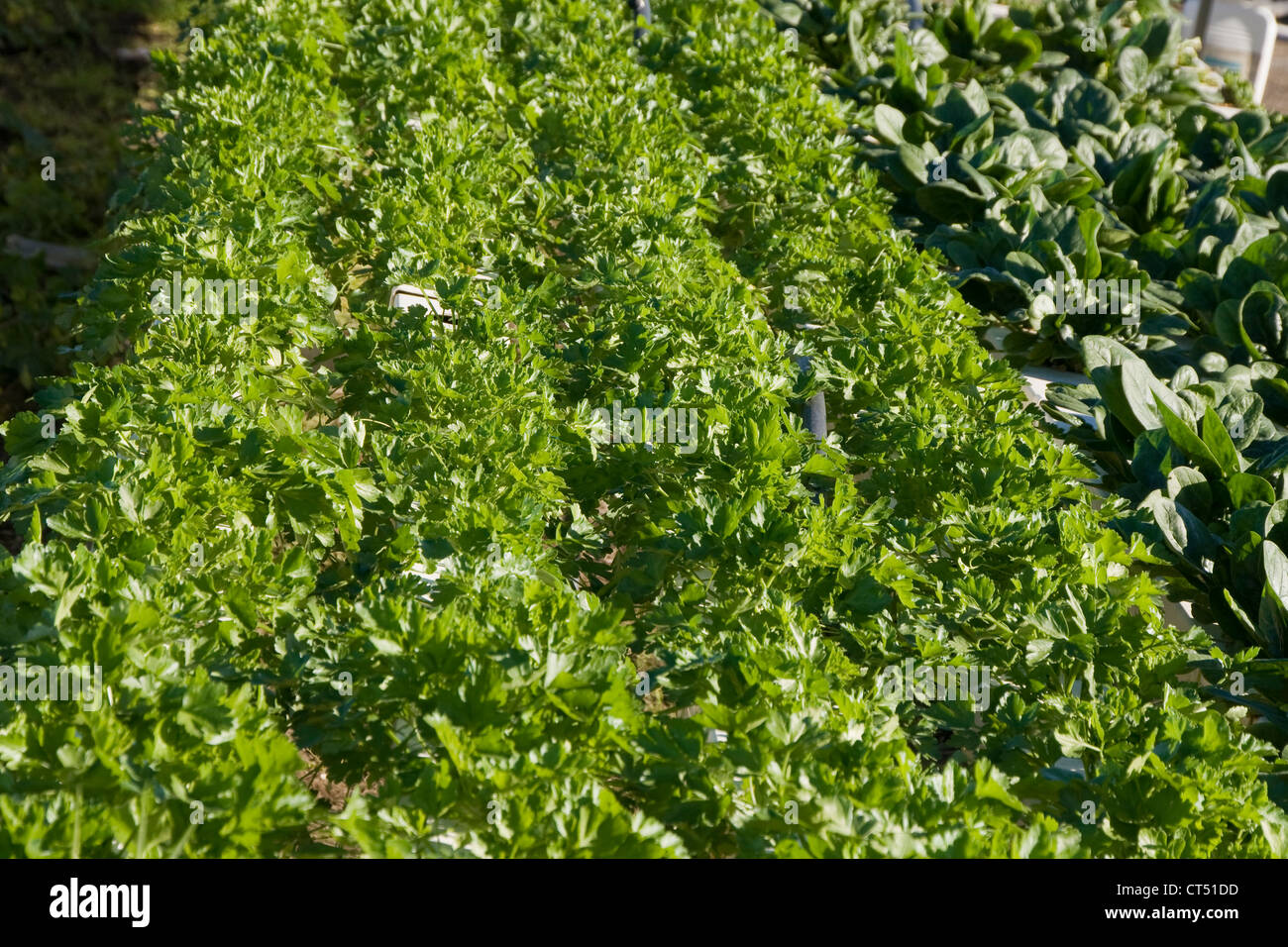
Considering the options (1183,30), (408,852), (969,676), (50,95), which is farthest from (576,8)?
(1183,30)

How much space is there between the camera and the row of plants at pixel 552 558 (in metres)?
1.93

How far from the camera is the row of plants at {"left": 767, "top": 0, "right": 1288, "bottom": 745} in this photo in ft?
11.3

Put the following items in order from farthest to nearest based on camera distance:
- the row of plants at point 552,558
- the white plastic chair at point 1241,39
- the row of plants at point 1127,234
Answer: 1. the white plastic chair at point 1241,39
2. the row of plants at point 1127,234
3. the row of plants at point 552,558

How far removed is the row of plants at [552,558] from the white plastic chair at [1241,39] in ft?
26.4

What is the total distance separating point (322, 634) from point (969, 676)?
1.37 m

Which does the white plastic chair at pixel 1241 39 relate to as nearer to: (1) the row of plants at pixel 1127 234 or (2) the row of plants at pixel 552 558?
(1) the row of plants at pixel 1127 234

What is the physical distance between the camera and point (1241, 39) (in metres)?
10.8

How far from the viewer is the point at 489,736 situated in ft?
6.38

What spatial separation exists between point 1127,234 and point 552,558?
3.92 metres

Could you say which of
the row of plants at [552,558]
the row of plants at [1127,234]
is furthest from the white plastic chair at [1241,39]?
the row of plants at [552,558]

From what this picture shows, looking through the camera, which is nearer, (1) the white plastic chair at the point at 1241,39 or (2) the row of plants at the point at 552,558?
(2) the row of plants at the point at 552,558

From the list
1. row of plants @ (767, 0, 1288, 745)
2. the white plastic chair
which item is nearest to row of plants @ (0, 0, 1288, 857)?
row of plants @ (767, 0, 1288, 745)

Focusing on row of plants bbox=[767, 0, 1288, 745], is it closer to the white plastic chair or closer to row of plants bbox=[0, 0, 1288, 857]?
row of plants bbox=[0, 0, 1288, 857]
